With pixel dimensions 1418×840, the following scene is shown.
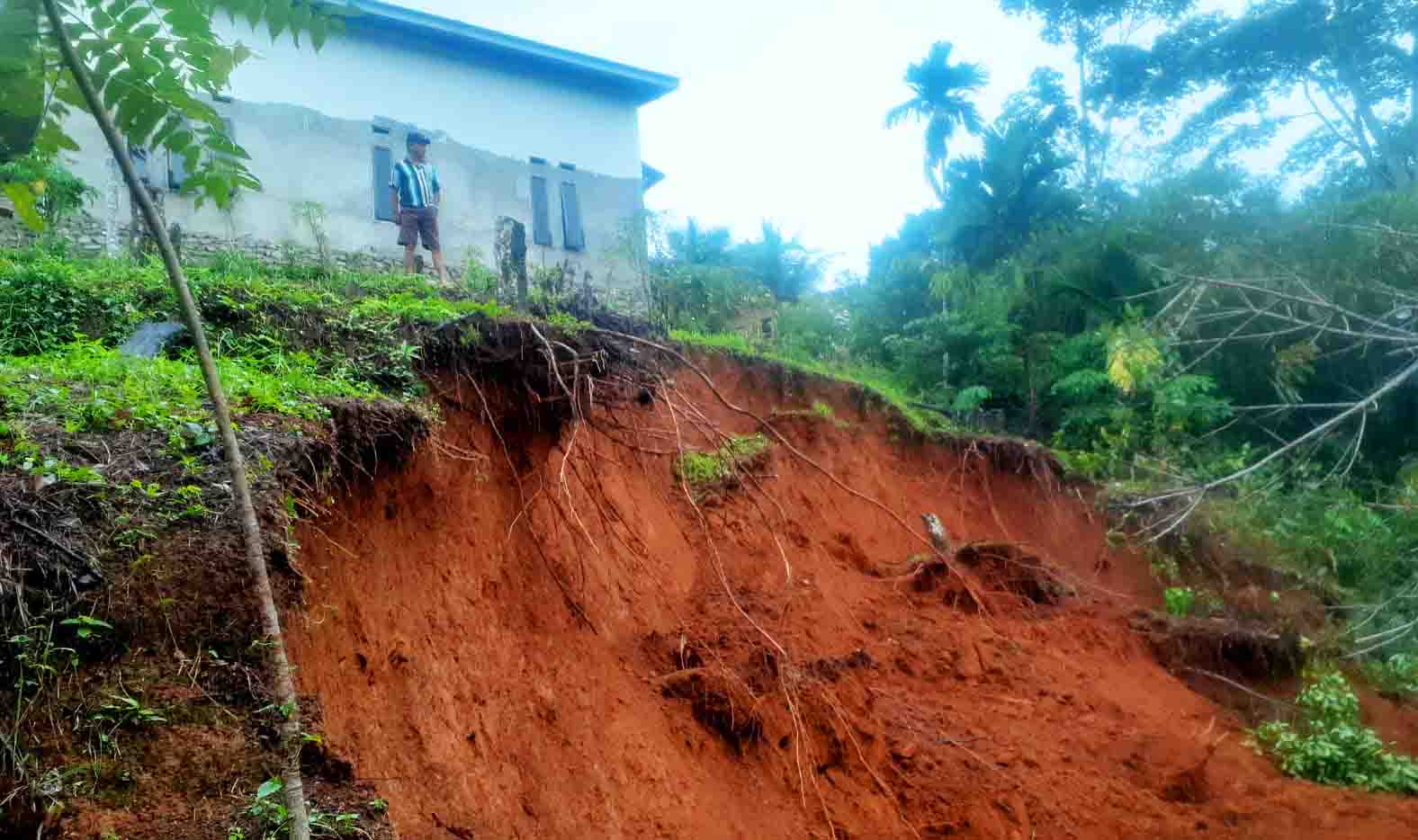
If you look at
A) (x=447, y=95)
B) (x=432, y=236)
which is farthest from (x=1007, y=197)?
(x=432, y=236)

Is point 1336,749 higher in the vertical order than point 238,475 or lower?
lower

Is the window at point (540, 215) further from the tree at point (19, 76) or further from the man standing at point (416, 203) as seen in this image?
the tree at point (19, 76)

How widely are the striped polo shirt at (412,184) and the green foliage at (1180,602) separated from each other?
31.7ft

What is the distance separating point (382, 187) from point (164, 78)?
12.0 meters

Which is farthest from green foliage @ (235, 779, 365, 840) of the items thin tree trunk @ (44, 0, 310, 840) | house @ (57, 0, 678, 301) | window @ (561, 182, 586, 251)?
window @ (561, 182, 586, 251)

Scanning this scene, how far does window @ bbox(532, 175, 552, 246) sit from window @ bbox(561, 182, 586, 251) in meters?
0.26

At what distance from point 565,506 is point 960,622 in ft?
13.3

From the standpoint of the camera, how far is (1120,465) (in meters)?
14.0

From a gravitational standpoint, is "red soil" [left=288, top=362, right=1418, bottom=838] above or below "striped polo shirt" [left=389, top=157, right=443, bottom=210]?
below

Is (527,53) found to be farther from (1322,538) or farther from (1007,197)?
(1322,538)

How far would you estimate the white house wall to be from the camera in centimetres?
1389

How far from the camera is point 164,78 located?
296 centimetres

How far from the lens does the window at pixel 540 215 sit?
1557 cm

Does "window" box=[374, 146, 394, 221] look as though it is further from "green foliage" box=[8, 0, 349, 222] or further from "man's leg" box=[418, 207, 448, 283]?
"green foliage" box=[8, 0, 349, 222]
